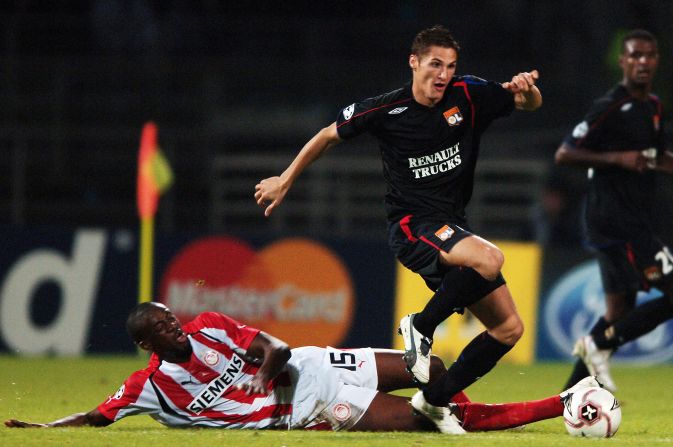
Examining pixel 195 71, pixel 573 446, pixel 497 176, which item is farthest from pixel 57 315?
pixel 573 446

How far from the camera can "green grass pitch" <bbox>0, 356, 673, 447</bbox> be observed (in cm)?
587

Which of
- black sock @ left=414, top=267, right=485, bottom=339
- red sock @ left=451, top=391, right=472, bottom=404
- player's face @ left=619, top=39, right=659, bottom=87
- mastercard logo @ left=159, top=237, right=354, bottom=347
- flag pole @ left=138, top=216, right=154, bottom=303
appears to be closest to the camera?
black sock @ left=414, top=267, right=485, bottom=339

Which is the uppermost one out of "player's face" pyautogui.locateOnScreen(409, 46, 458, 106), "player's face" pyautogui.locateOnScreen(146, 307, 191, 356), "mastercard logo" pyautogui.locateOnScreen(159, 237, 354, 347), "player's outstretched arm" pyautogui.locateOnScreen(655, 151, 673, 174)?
"player's face" pyautogui.locateOnScreen(409, 46, 458, 106)

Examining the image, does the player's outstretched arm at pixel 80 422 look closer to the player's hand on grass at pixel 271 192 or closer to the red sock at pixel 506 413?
the player's hand on grass at pixel 271 192

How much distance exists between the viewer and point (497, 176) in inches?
610

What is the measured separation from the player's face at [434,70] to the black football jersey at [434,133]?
0.40ft

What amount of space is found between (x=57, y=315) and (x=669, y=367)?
6193mm

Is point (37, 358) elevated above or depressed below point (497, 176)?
below

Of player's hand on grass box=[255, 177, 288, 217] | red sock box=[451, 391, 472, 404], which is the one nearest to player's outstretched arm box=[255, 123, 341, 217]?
player's hand on grass box=[255, 177, 288, 217]

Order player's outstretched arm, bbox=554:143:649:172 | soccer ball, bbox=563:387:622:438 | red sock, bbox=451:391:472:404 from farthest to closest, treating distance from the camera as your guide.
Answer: player's outstretched arm, bbox=554:143:649:172, red sock, bbox=451:391:472:404, soccer ball, bbox=563:387:622:438

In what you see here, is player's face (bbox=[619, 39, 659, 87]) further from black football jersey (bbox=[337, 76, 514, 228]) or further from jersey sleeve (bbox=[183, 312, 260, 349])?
jersey sleeve (bbox=[183, 312, 260, 349])

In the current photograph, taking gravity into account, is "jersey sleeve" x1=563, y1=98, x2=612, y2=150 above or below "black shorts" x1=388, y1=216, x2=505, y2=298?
above

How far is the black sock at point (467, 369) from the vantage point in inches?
241

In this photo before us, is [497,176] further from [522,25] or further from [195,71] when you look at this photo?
[195,71]
